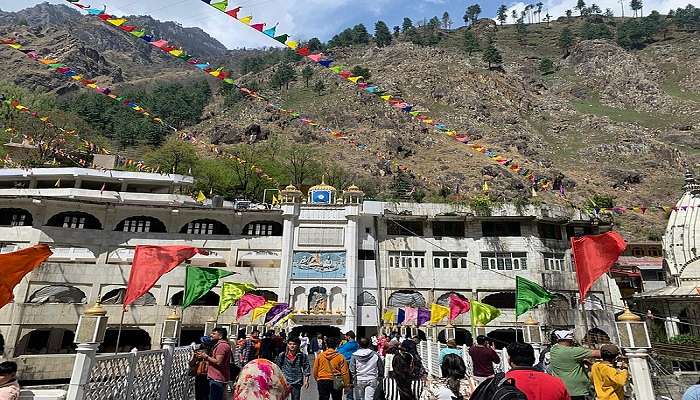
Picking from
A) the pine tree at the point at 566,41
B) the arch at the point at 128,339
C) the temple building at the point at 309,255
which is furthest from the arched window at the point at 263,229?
the pine tree at the point at 566,41

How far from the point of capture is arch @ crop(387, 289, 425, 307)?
90.6 ft

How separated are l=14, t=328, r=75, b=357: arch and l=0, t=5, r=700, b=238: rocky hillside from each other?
34.9 meters

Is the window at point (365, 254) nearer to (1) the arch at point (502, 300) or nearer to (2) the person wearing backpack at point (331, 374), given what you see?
(1) the arch at point (502, 300)

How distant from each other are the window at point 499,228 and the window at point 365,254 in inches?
312

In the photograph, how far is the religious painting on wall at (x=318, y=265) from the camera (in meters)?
27.8

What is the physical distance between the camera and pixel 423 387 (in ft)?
17.5

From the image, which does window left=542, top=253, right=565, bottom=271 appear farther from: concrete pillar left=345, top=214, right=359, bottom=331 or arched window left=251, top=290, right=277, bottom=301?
arched window left=251, top=290, right=277, bottom=301

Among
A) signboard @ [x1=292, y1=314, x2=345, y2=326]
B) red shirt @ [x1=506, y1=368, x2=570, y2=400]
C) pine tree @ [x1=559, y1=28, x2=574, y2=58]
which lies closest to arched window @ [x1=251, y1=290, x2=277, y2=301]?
signboard @ [x1=292, y1=314, x2=345, y2=326]

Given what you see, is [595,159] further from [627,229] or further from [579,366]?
[579,366]

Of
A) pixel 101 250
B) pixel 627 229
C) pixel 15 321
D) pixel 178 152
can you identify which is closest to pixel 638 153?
pixel 627 229

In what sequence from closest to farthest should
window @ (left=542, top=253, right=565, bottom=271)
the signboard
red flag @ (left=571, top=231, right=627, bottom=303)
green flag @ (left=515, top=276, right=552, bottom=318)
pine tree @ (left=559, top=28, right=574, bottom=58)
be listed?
red flag @ (left=571, top=231, right=627, bottom=303)
green flag @ (left=515, top=276, right=552, bottom=318)
the signboard
window @ (left=542, top=253, right=565, bottom=271)
pine tree @ (left=559, top=28, right=574, bottom=58)

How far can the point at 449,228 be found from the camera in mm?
29594

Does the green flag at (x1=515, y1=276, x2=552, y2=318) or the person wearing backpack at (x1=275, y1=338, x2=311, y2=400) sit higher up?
the green flag at (x1=515, y1=276, x2=552, y2=318)

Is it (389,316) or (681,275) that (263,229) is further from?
(681,275)
